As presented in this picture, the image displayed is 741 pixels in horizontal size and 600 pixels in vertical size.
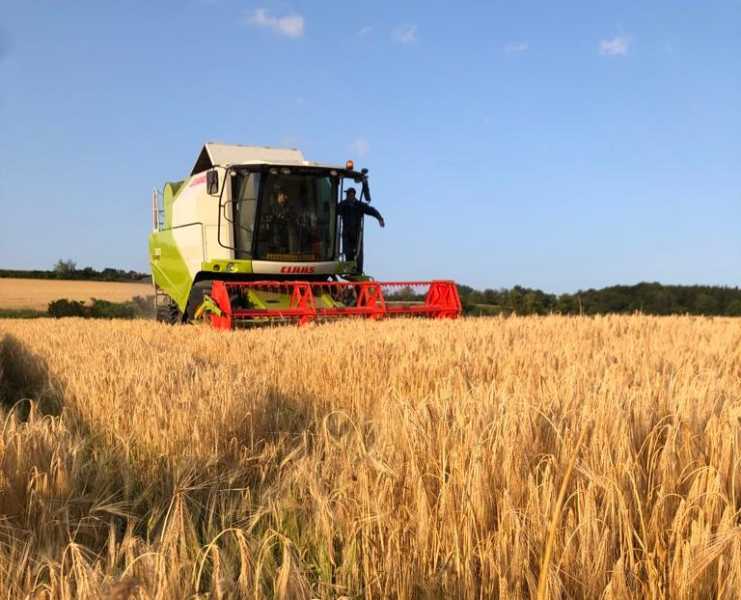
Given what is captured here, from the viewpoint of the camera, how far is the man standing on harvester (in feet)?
38.6

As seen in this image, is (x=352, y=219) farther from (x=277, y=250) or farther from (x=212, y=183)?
(x=212, y=183)

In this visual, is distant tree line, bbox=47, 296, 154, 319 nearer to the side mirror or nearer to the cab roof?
the cab roof

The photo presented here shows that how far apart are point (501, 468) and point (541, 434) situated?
343 millimetres

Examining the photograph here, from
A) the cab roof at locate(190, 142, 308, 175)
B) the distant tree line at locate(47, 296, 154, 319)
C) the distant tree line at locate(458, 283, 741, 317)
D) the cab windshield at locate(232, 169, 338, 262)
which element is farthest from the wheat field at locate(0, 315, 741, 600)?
the distant tree line at locate(47, 296, 154, 319)

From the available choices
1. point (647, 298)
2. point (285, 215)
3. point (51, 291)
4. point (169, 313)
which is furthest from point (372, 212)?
point (51, 291)

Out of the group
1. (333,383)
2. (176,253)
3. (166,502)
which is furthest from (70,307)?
(166,502)

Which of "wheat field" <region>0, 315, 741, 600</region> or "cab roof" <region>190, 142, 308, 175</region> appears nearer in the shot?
"wheat field" <region>0, 315, 741, 600</region>

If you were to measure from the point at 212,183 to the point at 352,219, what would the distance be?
269cm

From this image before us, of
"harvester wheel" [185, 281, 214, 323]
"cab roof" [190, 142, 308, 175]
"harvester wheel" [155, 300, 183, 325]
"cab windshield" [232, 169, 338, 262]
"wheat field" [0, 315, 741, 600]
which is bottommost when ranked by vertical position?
"wheat field" [0, 315, 741, 600]

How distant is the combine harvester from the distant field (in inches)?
772

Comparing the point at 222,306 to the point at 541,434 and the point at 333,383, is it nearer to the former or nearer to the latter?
the point at 333,383

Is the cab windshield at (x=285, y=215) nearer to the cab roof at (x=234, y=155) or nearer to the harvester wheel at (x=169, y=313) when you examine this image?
the cab roof at (x=234, y=155)

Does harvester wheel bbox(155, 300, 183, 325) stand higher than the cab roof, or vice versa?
the cab roof

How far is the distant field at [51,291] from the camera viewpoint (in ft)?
102
